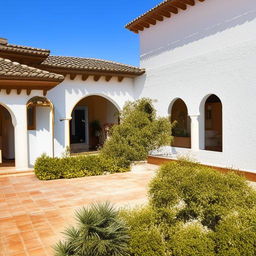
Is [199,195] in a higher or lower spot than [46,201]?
higher

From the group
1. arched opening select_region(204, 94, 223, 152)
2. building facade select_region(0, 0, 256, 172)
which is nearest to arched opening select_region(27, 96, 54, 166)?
building facade select_region(0, 0, 256, 172)

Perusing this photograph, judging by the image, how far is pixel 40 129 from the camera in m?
11.1

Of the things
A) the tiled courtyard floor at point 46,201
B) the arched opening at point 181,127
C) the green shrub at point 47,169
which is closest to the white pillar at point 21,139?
the tiled courtyard floor at point 46,201

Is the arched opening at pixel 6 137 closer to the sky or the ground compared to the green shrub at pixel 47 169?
closer to the sky

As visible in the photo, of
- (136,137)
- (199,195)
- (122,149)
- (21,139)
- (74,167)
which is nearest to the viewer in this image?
(199,195)

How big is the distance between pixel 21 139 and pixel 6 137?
11.6ft

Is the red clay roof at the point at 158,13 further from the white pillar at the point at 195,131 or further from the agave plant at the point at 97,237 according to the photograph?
the agave plant at the point at 97,237

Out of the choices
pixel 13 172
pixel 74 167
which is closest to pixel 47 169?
pixel 74 167

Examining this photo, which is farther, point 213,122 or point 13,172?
point 213,122

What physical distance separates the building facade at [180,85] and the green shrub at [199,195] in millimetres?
5970

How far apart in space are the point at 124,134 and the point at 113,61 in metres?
7.40

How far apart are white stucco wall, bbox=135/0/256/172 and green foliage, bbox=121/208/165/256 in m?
7.51

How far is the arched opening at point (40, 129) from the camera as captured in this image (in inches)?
430

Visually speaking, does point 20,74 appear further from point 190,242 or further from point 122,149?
point 190,242
